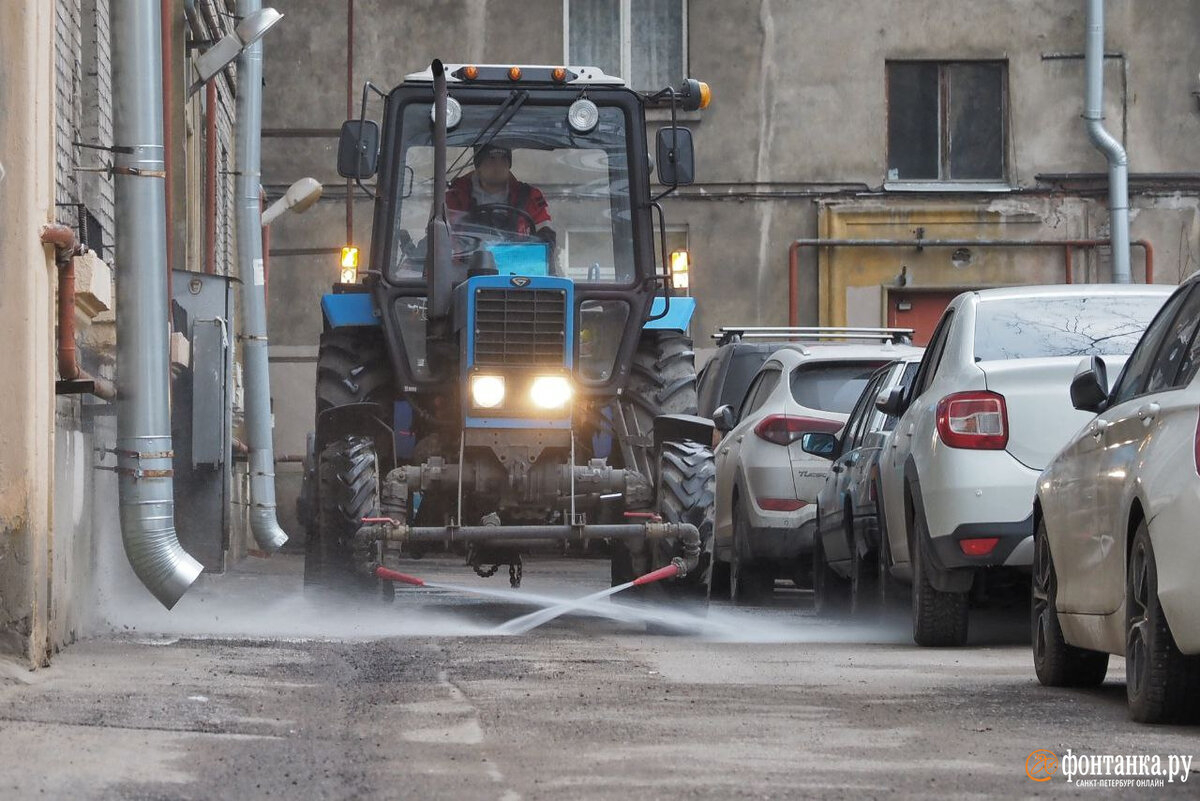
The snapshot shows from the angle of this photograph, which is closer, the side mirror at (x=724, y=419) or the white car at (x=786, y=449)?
the white car at (x=786, y=449)

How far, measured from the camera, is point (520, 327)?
448 inches

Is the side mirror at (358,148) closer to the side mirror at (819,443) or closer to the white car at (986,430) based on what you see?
the side mirror at (819,443)

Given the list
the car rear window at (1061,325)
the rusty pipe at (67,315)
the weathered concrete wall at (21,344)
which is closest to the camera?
the weathered concrete wall at (21,344)

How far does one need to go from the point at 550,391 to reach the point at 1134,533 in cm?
492

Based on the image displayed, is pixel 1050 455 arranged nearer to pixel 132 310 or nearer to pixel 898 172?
pixel 132 310

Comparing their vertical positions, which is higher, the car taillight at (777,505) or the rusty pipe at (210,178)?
the rusty pipe at (210,178)

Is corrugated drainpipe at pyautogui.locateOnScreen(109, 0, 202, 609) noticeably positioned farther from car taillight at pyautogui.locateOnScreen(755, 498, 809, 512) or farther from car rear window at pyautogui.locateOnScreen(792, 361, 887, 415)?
car rear window at pyautogui.locateOnScreen(792, 361, 887, 415)

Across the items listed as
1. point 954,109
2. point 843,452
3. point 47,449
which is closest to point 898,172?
point 954,109

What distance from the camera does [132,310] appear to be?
1011cm

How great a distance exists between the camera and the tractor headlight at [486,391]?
11.3 m

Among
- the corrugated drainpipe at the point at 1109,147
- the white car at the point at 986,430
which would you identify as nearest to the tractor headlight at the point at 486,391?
the white car at the point at 986,430

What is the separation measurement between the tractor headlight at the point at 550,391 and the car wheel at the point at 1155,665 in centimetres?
495

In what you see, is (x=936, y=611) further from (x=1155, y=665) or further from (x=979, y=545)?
(x=1155, y=665)

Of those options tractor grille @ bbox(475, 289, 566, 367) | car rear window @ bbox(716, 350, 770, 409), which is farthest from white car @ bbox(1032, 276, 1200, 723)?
car rear window @ bbox(716, 350, 770, 409)
